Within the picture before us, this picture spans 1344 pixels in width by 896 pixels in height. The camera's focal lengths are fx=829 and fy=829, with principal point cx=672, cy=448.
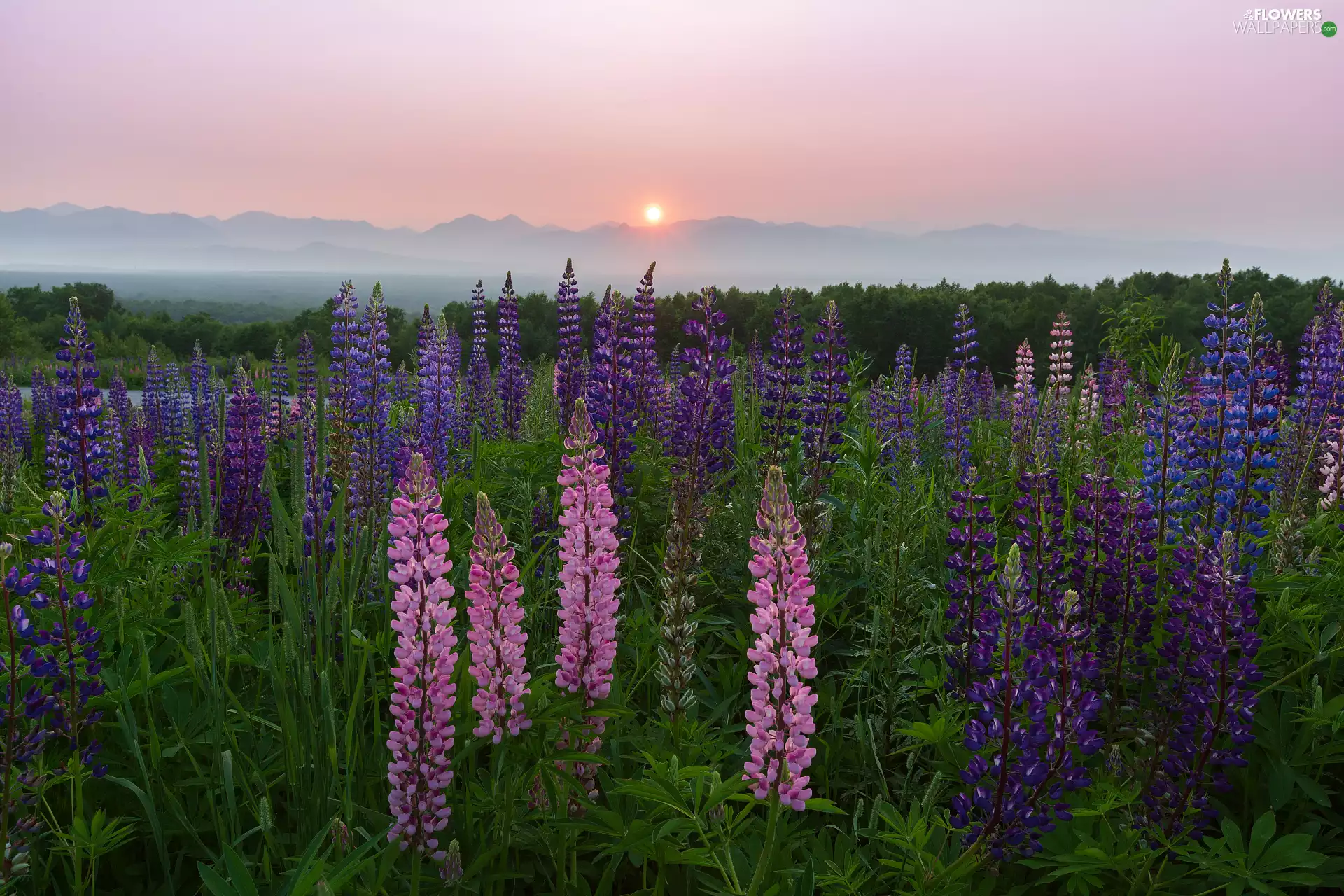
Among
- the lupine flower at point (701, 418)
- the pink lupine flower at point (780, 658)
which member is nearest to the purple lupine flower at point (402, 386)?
the lupine flower at point (701, 418)

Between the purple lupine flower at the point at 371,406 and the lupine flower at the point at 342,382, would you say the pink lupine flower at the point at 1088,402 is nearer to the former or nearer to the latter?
the purple lupine flower at the point at 371,406

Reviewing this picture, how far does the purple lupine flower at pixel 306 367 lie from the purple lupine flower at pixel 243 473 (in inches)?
73.3

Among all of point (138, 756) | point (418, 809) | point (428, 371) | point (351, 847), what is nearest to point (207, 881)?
point (351, 847)

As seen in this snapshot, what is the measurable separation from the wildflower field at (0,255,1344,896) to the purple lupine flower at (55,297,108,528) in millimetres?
31

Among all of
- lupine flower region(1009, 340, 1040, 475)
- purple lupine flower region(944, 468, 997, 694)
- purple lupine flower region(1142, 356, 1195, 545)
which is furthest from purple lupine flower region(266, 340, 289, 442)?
purple lupine flower region(1142, 356, 1195, 545)

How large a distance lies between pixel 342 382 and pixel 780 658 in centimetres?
448

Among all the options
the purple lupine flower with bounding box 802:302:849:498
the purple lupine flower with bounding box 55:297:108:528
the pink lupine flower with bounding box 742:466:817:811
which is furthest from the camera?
the purple lupine flower with bounding box 802:302:849:498

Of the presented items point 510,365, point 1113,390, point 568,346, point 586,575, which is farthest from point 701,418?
point 1113,390

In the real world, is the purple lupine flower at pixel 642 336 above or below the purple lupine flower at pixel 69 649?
above

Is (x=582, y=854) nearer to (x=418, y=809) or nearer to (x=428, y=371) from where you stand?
(x=418, y=809)

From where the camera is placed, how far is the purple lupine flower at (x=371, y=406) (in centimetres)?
564

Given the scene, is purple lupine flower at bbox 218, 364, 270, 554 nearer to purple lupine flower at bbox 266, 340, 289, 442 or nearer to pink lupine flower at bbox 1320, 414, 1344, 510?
purple lupine flower at bbox 266, 340, 289, 442

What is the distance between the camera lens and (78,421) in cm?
565

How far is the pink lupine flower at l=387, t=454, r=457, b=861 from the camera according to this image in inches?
104
